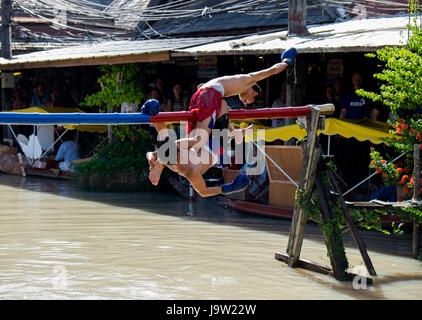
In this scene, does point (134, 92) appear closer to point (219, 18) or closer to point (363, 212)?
point (219, 18)

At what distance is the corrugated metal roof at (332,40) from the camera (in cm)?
1194

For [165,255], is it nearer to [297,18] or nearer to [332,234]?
[332,234]

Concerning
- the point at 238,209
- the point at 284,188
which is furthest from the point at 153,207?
the point at 284,188

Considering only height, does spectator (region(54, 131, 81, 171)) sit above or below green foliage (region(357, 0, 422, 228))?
below

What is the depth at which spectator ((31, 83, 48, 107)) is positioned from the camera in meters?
21.2

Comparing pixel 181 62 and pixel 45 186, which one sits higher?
pixel 181 62

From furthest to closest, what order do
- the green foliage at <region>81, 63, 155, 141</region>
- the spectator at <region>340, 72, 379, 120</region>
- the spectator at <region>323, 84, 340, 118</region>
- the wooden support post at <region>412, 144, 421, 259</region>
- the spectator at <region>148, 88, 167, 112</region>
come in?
the green foliage at <region>81, 63, 155, 141</region>, the spectator at <region>148, 88, 167, 112</region>, the spectator at <region>323, 84, 340, 118</region>, the spectator at <region>340, 72, 379, 120</region>, the wooden support post at <region>412, 144, 421, 259</region>

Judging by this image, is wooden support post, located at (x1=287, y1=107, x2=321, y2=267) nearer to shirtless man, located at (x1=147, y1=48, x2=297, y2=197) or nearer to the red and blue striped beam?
shirtless man, located at (x1=147, y1=48, x2=297, y2=197)

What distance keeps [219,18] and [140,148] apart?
4.84 metres

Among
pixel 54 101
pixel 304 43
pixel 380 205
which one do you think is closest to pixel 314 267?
pixel 380 205

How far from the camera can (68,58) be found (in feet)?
56.9

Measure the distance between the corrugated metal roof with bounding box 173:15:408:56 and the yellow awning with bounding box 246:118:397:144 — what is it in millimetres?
1259

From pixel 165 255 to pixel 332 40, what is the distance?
5153 mm

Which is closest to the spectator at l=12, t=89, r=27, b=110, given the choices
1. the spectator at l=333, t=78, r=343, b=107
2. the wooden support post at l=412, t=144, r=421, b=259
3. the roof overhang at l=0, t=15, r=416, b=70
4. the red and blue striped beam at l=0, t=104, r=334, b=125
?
the roof overhang at l=0, t=15, r=416, b=70
